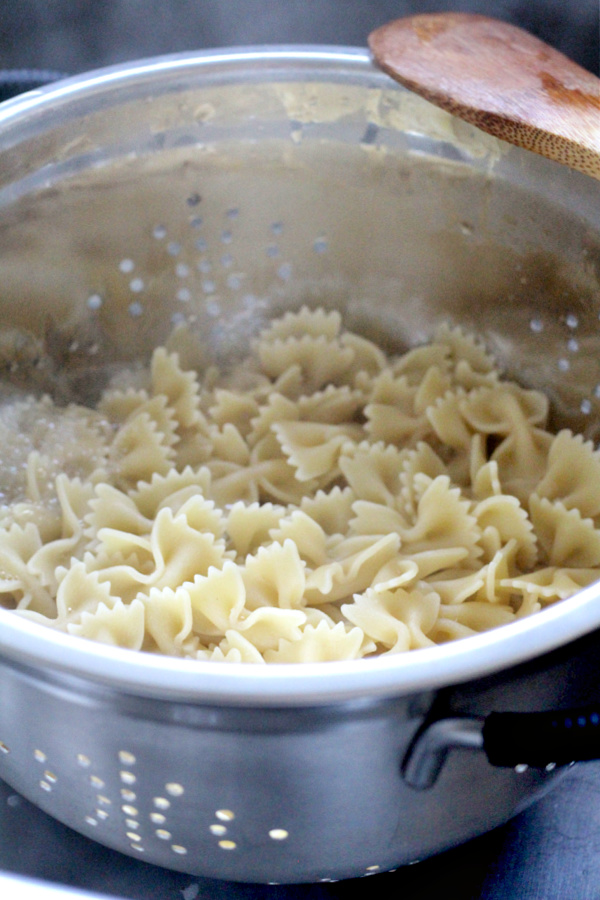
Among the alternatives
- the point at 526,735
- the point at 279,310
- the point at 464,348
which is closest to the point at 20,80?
the point at 279,310

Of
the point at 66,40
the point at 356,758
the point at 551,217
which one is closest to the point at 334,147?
the point at 551,217

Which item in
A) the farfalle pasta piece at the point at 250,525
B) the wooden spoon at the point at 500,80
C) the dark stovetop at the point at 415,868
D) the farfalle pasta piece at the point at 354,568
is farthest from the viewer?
the farfalle pasta piece at the point at 250,525

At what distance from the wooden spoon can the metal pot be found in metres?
0.08

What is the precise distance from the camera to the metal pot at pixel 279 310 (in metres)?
0.73

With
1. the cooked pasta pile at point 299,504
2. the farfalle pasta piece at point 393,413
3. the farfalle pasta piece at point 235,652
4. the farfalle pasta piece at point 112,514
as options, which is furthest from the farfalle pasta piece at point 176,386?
the farfalle pasta piece at point 235,652

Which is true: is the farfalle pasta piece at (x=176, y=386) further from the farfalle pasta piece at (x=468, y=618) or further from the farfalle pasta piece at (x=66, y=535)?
the farfalle pasta piece at (x=468, y=618)

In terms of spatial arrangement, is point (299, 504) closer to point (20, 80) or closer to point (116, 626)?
point (116, 626)

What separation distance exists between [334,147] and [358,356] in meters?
0.41

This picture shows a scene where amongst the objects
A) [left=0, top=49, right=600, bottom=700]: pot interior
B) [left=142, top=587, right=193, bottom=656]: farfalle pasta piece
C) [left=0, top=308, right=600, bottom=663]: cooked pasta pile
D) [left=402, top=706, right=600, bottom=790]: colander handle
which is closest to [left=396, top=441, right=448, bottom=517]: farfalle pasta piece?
[left=0, top=308, right=600, bottom=663]: cooked pasta pile

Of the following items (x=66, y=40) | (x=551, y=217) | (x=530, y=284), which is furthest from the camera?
(x=66, y=40)

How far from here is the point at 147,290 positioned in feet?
5.33

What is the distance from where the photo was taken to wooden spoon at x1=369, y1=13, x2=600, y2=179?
124cm

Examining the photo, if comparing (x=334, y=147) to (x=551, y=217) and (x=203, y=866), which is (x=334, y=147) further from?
(x=203, y=866)

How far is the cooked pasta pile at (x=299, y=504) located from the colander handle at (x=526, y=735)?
42cm
